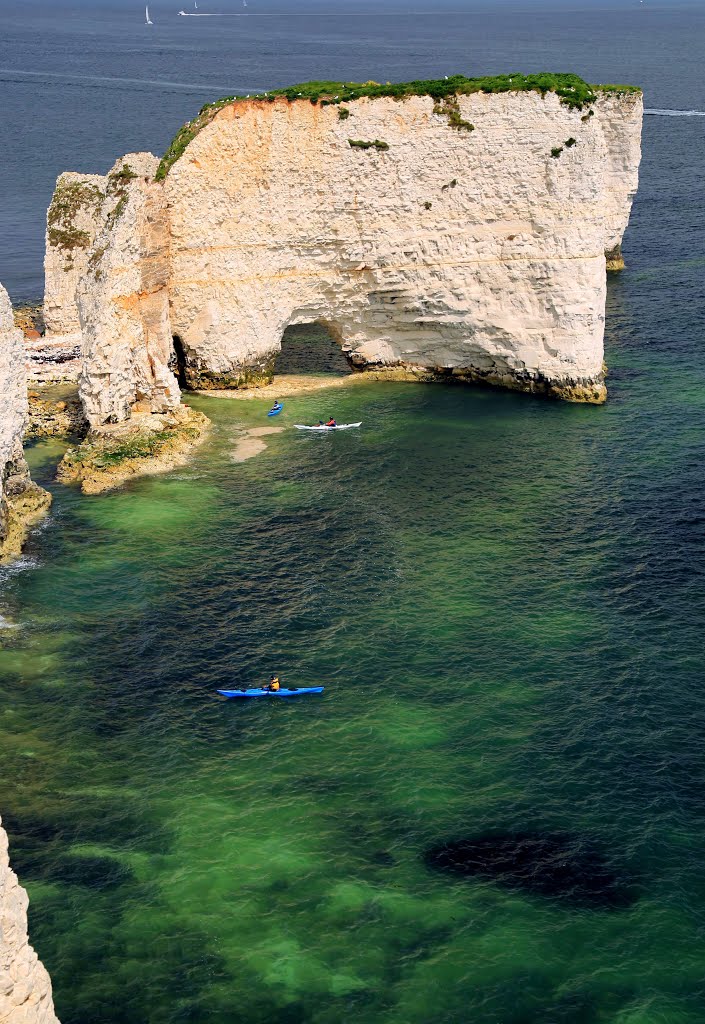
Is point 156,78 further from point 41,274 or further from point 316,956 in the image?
point 316,956

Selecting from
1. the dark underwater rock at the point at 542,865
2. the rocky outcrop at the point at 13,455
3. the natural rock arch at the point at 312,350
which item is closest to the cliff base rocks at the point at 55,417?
the rocky outcrop at the point at 13,455

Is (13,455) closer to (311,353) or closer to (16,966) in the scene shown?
(311,353)

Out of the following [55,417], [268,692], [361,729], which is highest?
[55,417]

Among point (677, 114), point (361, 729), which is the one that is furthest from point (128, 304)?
point (677, 114)

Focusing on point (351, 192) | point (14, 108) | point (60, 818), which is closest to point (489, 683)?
point (60, 818)

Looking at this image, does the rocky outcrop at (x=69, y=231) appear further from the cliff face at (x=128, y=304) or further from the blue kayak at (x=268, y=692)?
the blue kayak at (x=268, y=692)
